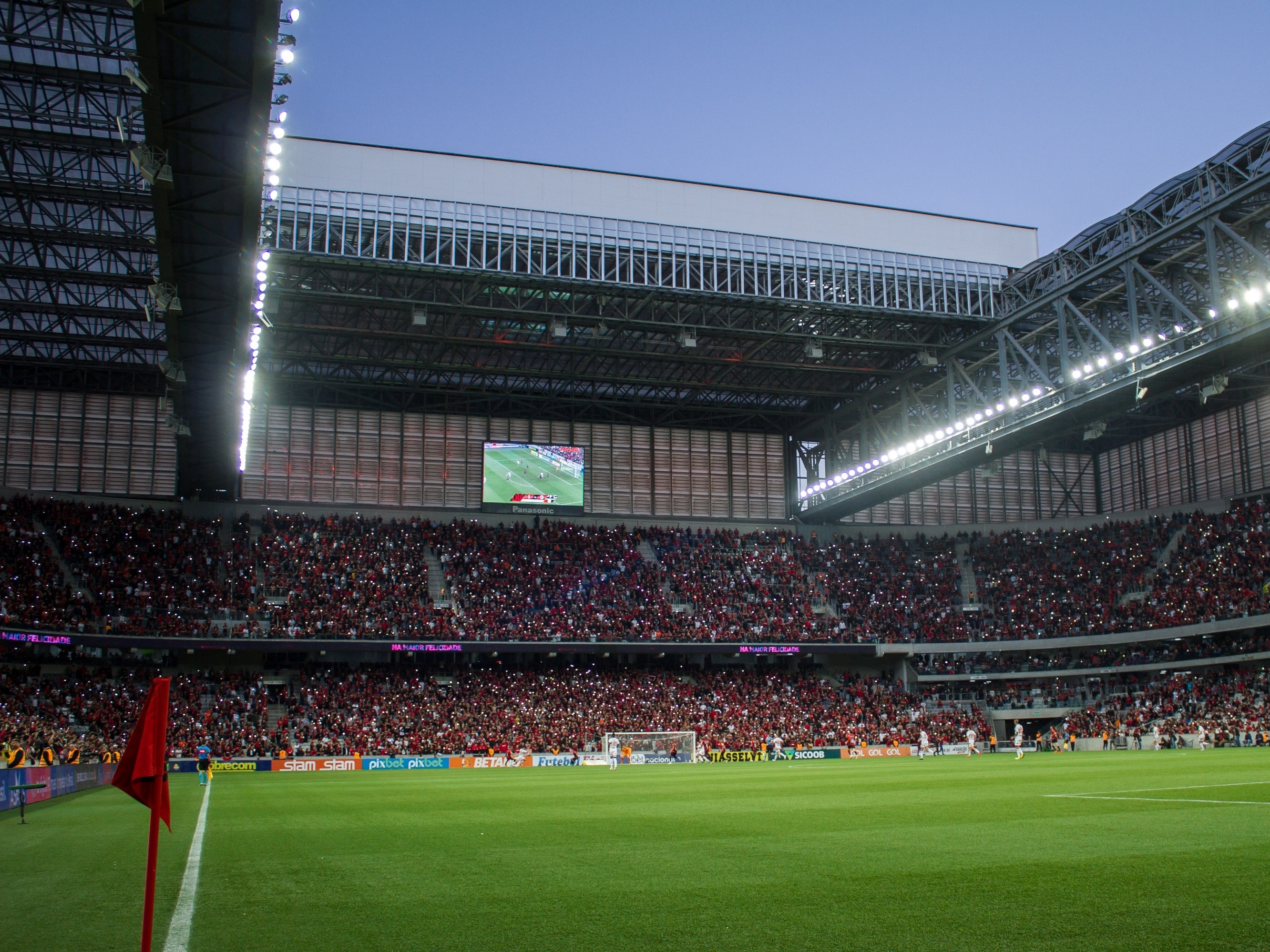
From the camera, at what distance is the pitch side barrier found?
2186 cm

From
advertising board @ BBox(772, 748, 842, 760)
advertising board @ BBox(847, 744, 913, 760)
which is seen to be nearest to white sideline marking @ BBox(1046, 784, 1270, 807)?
advertising board @ BBox(847, 744, 913, 760)

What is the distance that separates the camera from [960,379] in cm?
5384

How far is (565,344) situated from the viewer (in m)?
52.5

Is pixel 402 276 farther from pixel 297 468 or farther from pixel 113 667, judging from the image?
pixel 113 667

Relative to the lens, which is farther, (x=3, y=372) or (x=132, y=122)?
(x=3, y=372)

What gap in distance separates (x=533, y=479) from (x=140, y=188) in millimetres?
28720

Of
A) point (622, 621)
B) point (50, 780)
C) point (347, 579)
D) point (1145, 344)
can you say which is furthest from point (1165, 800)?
point (347, 579)

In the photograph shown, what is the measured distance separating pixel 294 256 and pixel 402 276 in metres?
5.23

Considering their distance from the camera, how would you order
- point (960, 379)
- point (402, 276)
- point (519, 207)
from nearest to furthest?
point (402, 276)
point (519, 207)
point (960, 379)

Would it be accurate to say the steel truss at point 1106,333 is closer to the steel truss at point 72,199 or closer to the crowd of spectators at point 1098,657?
the crowd of spectators at point 1098,657

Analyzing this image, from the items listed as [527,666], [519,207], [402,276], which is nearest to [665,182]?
[519,207]

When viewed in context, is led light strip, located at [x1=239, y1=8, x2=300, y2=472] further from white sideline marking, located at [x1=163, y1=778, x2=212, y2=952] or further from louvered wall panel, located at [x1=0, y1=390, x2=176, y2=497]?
white sideline marking, located at [x1=163, y1=778, x2=212, y2=952]

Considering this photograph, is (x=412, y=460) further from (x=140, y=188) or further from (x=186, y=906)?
(x=186, y=906)

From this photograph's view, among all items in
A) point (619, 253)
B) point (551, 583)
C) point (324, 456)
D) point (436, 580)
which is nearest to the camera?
point (619, 253)
